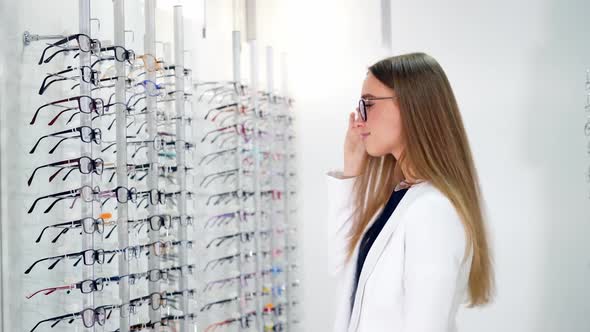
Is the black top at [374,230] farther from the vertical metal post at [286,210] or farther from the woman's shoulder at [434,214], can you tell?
the vertical metal post at [286,210]

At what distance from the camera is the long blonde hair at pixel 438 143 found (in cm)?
165

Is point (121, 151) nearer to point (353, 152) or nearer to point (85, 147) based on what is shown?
point (85, 147)

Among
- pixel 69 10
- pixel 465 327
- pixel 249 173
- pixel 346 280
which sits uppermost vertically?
pixel 69 10

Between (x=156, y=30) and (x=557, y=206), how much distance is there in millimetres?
2513

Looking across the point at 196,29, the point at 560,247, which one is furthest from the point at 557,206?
the point at 196,29

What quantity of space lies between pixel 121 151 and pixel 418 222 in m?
1.58

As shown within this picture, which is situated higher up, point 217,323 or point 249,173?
point 249,173

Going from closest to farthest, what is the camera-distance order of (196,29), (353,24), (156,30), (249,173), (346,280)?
(346,280), (156,30), (196,29), (249,173), (353,24)

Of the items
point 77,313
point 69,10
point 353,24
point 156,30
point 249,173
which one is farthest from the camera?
point 353,24

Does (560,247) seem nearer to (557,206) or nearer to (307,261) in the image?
(557,206)

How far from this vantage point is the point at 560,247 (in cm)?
366

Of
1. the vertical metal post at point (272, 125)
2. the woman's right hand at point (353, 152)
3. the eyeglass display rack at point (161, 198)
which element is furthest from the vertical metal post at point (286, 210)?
the woman's right hand at point (353, 152)

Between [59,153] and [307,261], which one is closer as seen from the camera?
[59,153]

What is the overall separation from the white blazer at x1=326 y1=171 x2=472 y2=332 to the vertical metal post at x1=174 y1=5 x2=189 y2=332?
5.23ft
